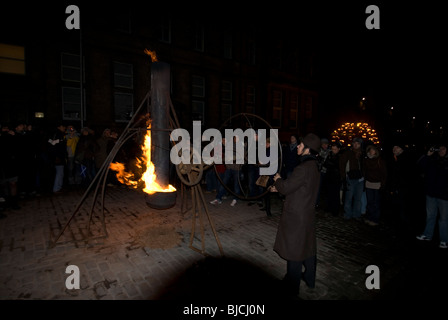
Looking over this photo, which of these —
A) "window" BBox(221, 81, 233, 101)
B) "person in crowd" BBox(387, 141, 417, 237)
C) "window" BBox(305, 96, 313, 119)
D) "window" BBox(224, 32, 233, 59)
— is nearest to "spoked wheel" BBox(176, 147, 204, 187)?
"person in crowd" BBox(387, 141, 417, 237)

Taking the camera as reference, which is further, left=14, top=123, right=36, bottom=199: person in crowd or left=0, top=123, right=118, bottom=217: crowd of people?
left=14, top=123, right=36, bottom=199: person in crowd

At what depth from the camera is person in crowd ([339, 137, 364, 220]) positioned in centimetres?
695

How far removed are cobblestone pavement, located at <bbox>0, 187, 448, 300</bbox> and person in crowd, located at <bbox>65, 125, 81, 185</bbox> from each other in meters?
3.60

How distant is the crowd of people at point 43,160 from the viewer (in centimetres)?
707

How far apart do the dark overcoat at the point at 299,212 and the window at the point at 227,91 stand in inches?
631

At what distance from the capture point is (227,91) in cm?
1909

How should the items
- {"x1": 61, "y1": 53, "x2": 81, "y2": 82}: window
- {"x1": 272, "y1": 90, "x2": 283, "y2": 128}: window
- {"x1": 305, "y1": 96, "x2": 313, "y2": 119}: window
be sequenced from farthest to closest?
{"x1": 305, "y1": 96, "x2": 313, "y2": 119}: window, {"x1": 272, "y1": 90, "x2": 283, "y2": 128}: window, {"x1": 61, "y1": 53, "x2": 81, "y2": 82}: window

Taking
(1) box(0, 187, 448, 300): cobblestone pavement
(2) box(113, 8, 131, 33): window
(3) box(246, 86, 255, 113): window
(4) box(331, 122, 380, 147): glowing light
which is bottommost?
(1) box(0, 187, 448, 300): cobblestone pavement

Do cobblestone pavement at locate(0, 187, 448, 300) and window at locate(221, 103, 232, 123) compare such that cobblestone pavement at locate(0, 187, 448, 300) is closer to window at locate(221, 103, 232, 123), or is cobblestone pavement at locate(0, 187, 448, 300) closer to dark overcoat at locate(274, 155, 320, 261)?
dark overcoat at locate(274, 155, 320, 261)

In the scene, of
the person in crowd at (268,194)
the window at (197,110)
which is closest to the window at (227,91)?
the window at (197,110)

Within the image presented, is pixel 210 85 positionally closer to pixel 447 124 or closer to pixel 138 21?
pixel 138 21

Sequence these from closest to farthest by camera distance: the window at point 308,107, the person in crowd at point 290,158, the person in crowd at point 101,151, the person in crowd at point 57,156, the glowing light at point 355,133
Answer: the person in crowd at point 290,158 < the person in crowd at point 57,156 < the person in crowd at point 101,151 < the glowing light at point 355,133 < the window at point 308,107

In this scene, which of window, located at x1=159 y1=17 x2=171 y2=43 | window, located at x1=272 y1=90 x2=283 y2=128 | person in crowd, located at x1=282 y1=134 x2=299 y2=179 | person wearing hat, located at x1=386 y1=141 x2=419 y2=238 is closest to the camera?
person wearing hat, located at x1=386 y1=141 x2=419 y2=238

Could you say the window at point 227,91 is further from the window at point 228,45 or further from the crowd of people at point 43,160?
the crowd of people at point 43,160
